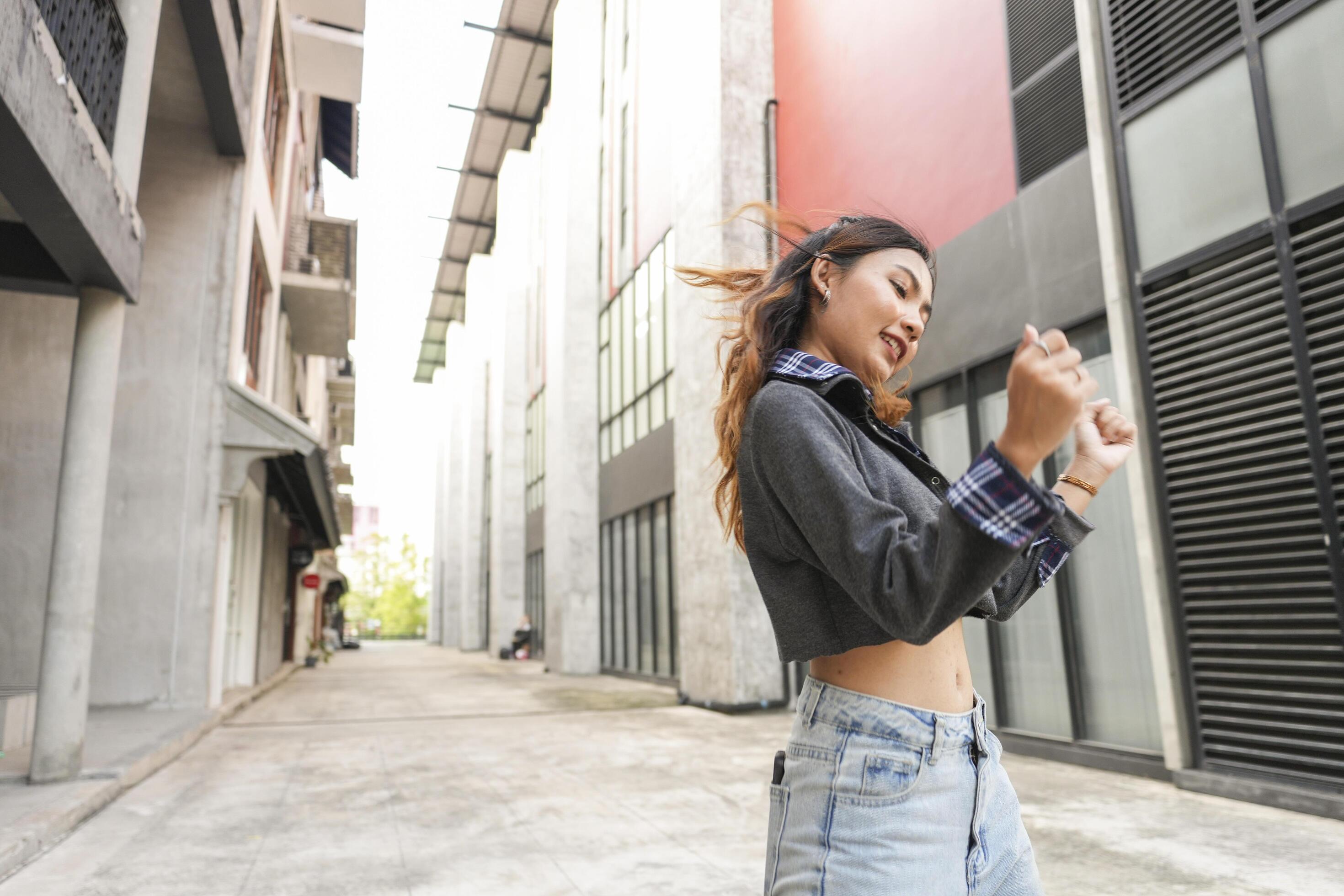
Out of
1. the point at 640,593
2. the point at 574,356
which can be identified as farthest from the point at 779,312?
the point at 574,356

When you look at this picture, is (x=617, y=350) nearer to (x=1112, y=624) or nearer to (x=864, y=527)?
(x=1112, y=624)

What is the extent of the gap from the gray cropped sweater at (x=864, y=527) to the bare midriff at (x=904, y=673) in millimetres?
67

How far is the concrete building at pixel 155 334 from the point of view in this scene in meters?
5.87

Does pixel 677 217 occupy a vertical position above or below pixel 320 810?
above

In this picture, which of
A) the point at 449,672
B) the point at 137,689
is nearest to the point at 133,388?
the point at 137,689

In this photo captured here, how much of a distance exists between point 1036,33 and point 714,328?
563 centimetres

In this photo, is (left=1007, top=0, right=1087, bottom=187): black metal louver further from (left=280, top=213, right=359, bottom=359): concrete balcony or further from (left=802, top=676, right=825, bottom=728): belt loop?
(left=280, top=213, right=359, bottom=359): concrete balcony

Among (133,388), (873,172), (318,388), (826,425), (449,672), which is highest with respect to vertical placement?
(318,388)

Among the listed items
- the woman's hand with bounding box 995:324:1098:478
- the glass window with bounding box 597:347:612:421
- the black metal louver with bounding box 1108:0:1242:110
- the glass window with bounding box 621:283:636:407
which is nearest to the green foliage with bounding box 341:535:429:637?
the glass window with bounding box 597:347:612:421

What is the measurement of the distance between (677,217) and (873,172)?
4.71 meters

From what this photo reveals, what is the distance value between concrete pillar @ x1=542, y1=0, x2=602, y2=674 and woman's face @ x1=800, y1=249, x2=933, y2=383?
19495 millimetres

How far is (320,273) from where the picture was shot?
17672 millimetres

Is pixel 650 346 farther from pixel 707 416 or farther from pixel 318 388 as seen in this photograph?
pixel 318 388

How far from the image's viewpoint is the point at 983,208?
28.8ft
